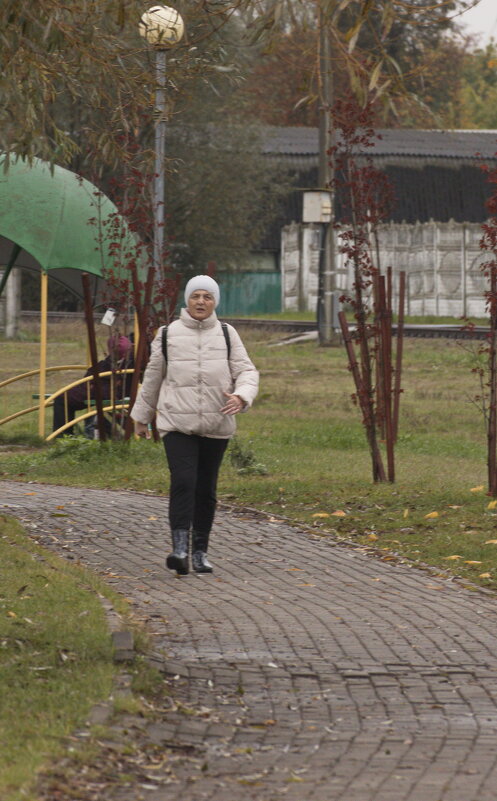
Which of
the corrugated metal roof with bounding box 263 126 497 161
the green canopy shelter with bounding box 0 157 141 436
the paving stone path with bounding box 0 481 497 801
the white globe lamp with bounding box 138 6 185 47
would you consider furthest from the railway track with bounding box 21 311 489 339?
the paving stone path with bounding box 0 481 497 801

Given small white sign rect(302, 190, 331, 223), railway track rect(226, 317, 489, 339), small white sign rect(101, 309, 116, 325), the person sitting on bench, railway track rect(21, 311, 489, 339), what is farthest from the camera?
railway track rect(21, 311, 489, 339)

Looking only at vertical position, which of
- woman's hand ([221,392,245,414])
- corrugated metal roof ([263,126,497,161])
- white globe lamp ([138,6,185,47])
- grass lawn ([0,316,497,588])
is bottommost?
grass lawn ([0,316,497,588])

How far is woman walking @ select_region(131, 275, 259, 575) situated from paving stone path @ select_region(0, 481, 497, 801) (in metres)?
0.49

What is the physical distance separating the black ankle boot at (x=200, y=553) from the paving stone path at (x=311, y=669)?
14 centimetres

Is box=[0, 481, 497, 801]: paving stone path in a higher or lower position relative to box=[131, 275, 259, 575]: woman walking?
lower

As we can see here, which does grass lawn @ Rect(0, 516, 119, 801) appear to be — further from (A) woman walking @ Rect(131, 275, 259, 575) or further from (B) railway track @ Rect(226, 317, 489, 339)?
(B) railway track @ Rect(226, 317, 489, 339)

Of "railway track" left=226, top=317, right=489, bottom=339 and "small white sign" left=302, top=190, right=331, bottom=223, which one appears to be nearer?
"small white sign" left=302, top=190, right=331, bottom=223

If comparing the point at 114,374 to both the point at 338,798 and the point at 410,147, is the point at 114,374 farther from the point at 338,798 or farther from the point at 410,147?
the point at 410,147

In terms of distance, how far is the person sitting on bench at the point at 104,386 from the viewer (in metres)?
16.5

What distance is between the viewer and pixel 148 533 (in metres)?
10.9

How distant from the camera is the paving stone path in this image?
5.28 meters

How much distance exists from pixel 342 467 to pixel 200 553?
20.9ft

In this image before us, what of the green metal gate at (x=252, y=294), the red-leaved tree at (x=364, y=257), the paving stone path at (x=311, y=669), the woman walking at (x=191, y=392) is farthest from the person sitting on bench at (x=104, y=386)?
the green metal gate at (x=252, y=294)

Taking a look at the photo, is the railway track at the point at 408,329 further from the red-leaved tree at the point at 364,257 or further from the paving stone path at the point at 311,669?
the paving stone path at the point at 311,669
